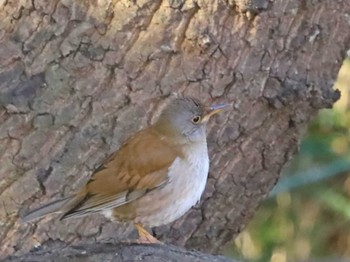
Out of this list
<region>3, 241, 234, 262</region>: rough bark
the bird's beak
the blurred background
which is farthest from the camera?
the blurred background

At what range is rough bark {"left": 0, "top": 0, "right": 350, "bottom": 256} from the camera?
14.2 ft

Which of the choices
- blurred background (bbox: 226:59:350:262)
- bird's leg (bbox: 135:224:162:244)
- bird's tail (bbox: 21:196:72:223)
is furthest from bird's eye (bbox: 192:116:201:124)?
blurred background (bbox: 226:59:350:262)

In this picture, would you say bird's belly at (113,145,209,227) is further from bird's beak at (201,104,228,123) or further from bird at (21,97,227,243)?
bird's beak at (201,104,228,123)

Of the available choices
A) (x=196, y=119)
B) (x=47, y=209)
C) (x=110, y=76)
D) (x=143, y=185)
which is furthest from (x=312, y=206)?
(x=47, y=209)

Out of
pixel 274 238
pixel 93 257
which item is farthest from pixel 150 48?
pixel 274 238

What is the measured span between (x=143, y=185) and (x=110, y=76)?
1.83 ft

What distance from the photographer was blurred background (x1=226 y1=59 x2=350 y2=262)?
6.52m

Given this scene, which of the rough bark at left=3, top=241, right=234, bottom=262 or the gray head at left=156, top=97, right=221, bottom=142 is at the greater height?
the gray head at left=156, top=97, right=221, bottom=142

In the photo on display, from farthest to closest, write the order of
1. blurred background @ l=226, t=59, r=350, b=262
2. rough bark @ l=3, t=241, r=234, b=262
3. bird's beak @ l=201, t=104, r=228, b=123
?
blurred background @ l=226, t=59, r=350, b=262, bird's beak @ l=201, t=104, r=228, b=123, rough bark @ l=3, t=241, r=234, b=262

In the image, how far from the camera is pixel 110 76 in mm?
4363

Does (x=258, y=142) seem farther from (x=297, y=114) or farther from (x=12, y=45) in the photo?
(x=12, y=45)

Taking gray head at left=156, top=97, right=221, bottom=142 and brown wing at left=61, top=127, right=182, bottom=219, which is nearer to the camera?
brown wing at left=61, top=127, right=182, bottom=219

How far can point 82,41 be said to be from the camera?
4.34 metres

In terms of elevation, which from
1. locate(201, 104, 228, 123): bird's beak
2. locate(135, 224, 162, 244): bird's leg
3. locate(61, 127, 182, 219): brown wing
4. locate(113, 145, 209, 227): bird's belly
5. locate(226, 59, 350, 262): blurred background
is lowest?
locate(226, 59, 350, 262): blurred background
